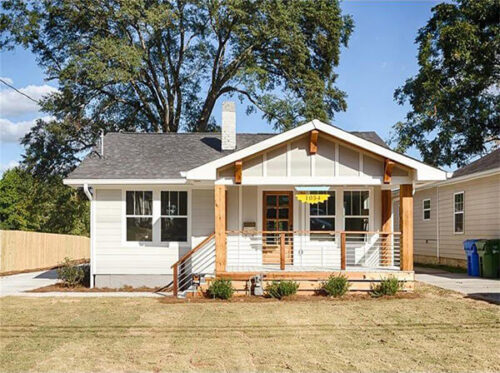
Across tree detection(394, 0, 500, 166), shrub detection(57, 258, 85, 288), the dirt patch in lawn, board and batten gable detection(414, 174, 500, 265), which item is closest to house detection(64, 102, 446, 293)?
the dirt patch in lawn

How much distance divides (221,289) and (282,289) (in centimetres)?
139

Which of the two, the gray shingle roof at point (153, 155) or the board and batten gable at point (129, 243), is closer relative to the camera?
the board and batten gable at point (129, 243)

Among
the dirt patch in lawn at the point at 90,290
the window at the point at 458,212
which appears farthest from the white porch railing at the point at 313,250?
the window at the point at 458,212

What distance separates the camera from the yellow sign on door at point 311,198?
1351 cm

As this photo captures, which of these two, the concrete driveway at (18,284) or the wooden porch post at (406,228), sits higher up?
the wooden porch post at (406,228)

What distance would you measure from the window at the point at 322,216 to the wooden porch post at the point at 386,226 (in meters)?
1.42

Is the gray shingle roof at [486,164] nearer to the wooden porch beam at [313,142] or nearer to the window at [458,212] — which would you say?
the window at [458,212]

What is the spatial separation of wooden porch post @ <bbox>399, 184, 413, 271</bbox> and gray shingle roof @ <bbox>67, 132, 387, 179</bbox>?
3219mm

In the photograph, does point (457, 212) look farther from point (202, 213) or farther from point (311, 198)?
point (202, 213)

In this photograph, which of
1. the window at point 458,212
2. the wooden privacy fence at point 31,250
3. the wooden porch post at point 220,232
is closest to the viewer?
the wooden porch post at point 220,232

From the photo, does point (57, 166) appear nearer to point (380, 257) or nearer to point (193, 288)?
point (193, 288)

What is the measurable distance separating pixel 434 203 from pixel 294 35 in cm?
1027

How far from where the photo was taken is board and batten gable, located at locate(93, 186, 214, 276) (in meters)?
14.5

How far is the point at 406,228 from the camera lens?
13.0 m
